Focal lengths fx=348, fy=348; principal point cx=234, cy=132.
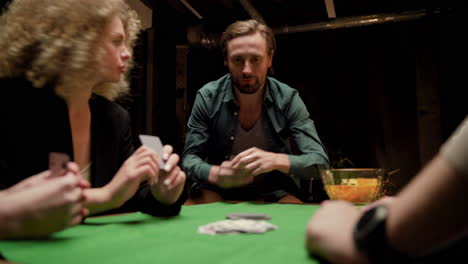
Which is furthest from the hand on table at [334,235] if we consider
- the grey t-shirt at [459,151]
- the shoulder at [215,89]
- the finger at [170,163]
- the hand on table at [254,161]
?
the shoulder at [215,89]

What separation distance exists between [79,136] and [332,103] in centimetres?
406

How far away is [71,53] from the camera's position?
1.30m

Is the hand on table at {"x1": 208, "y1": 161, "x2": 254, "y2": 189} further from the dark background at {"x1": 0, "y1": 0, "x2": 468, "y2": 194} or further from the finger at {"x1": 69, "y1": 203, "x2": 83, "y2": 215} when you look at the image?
the dark background at {"x1": 0, "y1": 0, "x2": 468, "y2": 194}

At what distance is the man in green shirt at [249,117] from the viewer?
2.35 metres

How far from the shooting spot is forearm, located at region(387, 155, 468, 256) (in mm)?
371

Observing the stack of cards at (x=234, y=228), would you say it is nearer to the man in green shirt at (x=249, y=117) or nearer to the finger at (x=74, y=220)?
the finger at (x=74, y=220)

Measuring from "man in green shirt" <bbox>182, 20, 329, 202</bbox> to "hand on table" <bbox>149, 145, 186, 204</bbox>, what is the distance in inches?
36.8

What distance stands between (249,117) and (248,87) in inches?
9.4

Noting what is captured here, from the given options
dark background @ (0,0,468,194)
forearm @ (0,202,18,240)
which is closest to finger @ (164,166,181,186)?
forearm @ (0,202,18,240)

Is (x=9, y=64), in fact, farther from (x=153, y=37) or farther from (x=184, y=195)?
(x=153, y=37)

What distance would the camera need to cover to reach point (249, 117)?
8.82ft

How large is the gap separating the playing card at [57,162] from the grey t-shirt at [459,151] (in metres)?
0.75

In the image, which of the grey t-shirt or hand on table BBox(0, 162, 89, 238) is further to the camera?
hand on table BBox(0, 162, 89, 238)

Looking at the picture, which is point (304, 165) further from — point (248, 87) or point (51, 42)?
point (51, 42)
